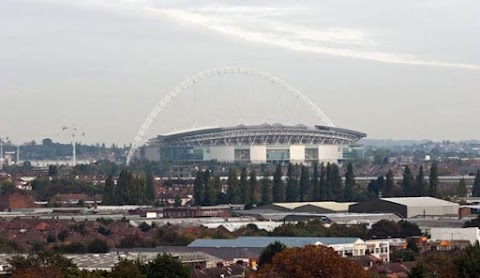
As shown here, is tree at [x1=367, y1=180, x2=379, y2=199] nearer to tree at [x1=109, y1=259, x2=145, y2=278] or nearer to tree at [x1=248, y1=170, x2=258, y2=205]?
tree at [x1=248, y1=170, x2=258, y2=205]

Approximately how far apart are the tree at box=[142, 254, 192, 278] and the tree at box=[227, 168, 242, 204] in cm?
5586

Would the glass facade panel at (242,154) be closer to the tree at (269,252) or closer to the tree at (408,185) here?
the tree at (408,185)

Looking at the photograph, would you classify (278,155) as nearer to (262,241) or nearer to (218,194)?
(218,194)

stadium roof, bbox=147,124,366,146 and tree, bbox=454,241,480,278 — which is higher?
stadium roof, bbox=147,124,366,146

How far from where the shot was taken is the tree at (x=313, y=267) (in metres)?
45.7

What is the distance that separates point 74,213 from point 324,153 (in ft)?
272

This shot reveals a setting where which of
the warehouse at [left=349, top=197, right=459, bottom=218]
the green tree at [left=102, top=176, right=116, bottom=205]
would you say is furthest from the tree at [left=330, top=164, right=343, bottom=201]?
the green tree at [left=102, top=176, right=116, bottom=205]

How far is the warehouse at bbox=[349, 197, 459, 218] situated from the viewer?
9050 centimetres

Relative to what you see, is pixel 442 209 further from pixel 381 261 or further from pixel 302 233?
pixel 381 261

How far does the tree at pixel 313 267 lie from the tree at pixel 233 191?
60.2 metres

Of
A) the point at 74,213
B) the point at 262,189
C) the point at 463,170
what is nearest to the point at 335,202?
the point at 262,189

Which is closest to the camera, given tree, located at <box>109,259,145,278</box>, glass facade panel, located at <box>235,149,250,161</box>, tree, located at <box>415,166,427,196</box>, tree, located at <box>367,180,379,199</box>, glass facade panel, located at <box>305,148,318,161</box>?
tree, located at <box>109,259,145,278</box>


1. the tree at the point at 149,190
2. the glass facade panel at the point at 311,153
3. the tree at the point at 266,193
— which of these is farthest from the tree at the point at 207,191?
the glass facade panel at the point at 311,153

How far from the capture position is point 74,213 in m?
98.5
